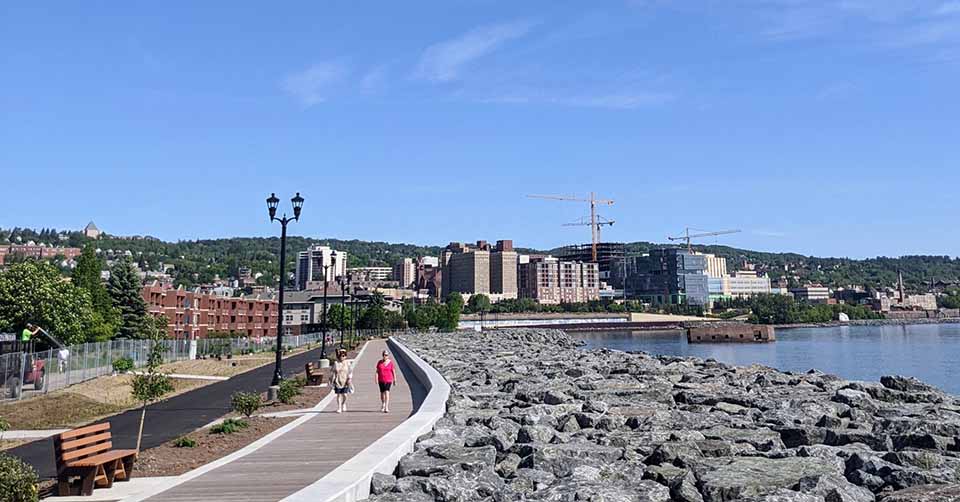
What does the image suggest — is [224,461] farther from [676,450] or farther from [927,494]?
[927,494]

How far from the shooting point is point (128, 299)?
245ft

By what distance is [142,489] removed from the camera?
10.5 meters

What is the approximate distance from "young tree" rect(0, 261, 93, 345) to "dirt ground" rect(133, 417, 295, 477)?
37.2m

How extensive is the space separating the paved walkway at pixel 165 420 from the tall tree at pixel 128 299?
141 feet

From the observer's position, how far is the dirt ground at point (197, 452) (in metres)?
12.4

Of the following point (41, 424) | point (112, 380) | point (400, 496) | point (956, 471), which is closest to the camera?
point (400, 496)

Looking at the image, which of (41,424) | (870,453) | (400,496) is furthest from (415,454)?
(41,424)

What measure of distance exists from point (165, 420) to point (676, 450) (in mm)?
15175

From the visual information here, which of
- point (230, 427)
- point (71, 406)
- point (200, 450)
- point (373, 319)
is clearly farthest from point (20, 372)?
point (373, 319)

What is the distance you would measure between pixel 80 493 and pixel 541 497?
19.9ft

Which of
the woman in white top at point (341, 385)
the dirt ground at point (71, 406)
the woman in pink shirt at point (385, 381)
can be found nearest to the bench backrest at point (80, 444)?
the woman in white top at point (341, 385)

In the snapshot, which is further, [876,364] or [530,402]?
[876,364]

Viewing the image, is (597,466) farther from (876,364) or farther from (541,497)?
(876,364)

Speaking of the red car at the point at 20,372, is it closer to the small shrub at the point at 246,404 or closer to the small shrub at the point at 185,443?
the small shrub at the point at 246,404
